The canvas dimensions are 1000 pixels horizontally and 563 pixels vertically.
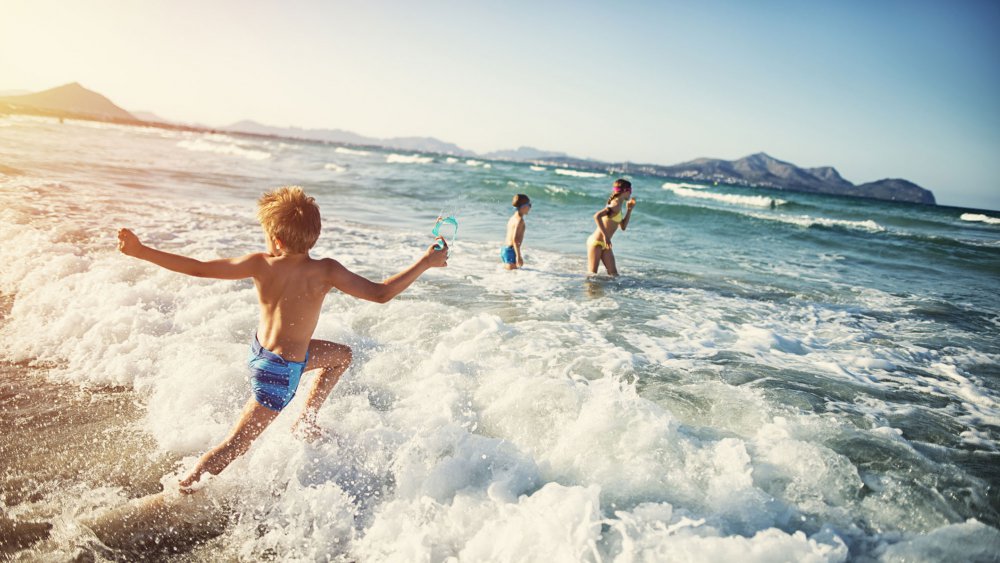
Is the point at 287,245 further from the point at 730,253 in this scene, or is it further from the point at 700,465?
the point at 730,253

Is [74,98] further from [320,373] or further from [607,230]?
[320,373]

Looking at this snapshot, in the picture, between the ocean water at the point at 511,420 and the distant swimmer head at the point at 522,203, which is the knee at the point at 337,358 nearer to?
the ocean water at the point at 511,420

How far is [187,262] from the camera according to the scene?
2646 millimetres

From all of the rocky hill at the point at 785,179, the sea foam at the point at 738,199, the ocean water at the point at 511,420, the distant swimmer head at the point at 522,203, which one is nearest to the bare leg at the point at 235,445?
the ocean water at the point at 511,420

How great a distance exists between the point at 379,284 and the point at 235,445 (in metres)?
1.29

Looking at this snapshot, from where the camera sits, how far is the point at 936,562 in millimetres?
2705

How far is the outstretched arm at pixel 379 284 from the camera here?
2.73 meters

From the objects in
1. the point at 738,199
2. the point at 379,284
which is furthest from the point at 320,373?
the point at 738,199

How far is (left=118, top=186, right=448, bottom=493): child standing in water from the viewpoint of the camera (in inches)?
106

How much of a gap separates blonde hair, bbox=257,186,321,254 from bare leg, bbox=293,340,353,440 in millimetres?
799

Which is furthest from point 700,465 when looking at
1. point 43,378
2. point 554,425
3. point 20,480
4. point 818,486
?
point 43,378

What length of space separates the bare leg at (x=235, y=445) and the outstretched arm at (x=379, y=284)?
0.90 metres

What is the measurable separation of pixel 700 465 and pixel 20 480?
13.3 feet

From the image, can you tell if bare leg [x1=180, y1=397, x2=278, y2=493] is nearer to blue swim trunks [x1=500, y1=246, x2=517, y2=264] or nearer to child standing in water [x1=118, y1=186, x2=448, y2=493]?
child standing in water [x1=118, y1=186, x2=448, y2=493]
